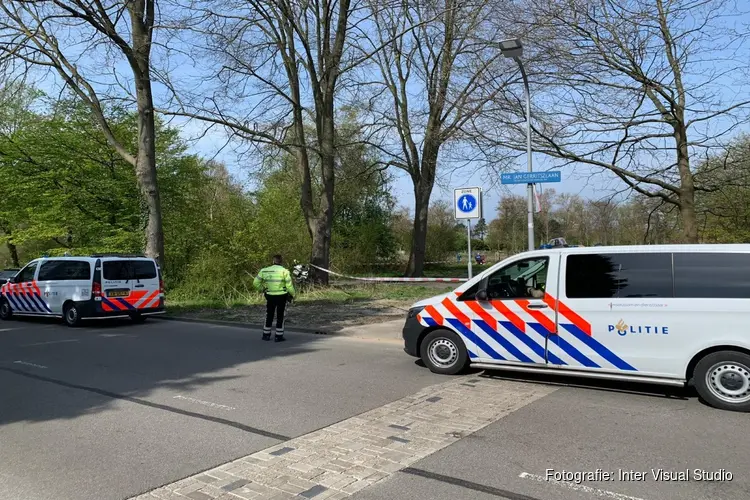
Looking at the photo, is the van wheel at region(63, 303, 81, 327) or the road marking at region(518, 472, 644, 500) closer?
the road marking at region(518, 472, 644, 500)

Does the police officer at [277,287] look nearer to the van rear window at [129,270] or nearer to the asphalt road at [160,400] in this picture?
the asphalt road at [160,400]

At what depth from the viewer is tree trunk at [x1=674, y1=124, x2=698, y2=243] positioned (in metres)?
14.2

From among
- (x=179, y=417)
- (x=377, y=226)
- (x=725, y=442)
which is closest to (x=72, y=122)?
(x=377, y=226)

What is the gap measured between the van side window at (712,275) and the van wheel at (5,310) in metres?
Result: 16.8

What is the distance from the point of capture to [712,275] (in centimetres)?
602

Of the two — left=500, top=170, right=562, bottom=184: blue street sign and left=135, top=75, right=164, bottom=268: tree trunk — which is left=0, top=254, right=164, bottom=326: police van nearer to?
left=135, top=75, right=164, bottom=268: tree trunk

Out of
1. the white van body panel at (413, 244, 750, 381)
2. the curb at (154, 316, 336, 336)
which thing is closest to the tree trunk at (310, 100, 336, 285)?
the curb at (154, 316, 336, 336)

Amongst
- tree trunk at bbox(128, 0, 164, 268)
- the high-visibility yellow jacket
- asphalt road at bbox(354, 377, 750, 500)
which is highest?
tree trunk at bbox(128, 0, 164, 268)

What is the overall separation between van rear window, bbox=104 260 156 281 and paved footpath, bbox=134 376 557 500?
394 inches

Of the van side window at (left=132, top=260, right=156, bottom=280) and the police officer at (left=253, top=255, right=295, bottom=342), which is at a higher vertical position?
the van side window at (left=132, top=260, right=156, bottom=280)

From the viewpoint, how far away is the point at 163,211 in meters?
23.1

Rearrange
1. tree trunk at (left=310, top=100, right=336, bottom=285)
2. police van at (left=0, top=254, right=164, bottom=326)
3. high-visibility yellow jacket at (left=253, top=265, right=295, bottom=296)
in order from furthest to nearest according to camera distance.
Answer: tree trunk at (left=310, top=100, right=336, bottom=285), police van at (left=0, top=254, right=164, bottom=326), high-visibility yellow jacket at (left=253, top=265, right=295, bottom=296)

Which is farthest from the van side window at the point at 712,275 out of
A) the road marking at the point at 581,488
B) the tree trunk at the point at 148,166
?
the tree trunk at the point at 148,166

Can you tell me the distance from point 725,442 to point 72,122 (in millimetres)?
24270
